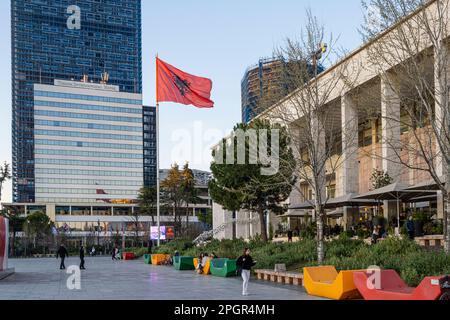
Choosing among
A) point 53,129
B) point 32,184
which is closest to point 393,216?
point 53,129

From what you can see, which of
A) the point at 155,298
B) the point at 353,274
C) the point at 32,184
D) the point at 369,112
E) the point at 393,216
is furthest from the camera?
the point at 32,184

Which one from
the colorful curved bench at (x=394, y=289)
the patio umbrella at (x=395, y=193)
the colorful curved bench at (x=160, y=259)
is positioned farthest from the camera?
the colorful curved bench at (x=160, y=259)

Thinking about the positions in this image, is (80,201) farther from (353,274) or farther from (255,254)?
(353,274)

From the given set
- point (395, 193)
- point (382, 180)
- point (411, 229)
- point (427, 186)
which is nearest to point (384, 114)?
point (427, 186)

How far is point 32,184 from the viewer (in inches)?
6565

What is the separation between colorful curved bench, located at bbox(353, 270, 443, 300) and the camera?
44.8 feet

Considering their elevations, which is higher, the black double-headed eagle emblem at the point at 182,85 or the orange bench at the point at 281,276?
the black double-headed eagle emblem at the point at 182,85

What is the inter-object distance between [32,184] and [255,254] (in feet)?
476

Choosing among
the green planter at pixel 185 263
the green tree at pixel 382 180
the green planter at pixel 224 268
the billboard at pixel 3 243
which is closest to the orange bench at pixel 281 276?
the green planter at pixel 224 268

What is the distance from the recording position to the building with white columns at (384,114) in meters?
21.2

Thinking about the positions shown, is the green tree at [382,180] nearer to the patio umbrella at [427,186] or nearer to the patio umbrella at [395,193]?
the patio umbrella at [395,193]

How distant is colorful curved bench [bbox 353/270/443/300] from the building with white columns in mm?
4635

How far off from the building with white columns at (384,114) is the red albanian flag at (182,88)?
7552 millimetres

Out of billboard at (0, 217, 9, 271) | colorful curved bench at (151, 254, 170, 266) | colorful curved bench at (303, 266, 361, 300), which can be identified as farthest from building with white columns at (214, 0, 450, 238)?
billboard at (0, 217, 9, 271)
